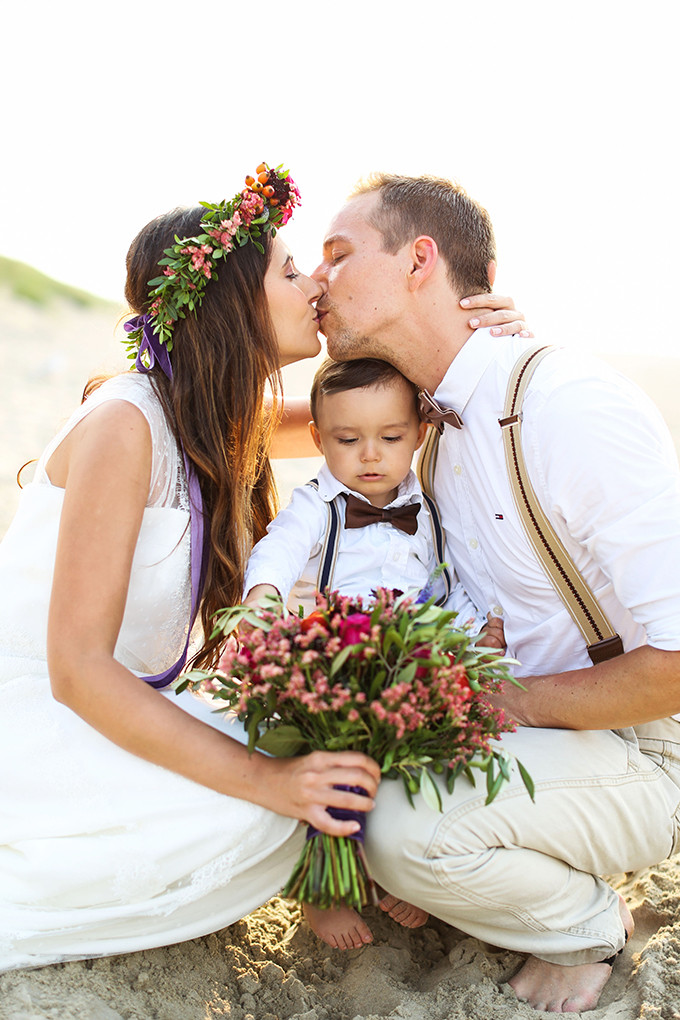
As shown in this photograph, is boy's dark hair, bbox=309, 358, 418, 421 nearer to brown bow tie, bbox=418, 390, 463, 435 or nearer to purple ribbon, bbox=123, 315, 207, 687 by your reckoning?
brown bow tie, bbox=418, 390, 463, 435

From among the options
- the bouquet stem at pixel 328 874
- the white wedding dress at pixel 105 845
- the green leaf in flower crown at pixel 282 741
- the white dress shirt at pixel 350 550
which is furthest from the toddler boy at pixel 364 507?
the bouquet stem at pixel 328 874

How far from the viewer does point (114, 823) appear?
2.72 meters

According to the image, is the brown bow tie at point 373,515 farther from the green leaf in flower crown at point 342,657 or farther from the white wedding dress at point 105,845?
the green leaf in flower crown at point 342,657

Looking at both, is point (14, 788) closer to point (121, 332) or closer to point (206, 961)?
point (206, 961)

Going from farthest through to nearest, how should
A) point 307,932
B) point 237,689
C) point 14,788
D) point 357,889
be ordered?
point 307,932 < point 14,788 < point 237,689 < point 357,889

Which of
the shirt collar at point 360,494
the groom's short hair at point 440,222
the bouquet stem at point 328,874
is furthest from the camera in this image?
the groom's short hair at point 440,222

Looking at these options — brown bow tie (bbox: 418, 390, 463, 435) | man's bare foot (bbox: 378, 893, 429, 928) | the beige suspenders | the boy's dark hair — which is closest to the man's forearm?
the beige suspenders

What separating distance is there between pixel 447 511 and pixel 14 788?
78.7 inches

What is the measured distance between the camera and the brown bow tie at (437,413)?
351cm

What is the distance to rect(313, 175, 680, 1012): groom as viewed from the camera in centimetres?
283

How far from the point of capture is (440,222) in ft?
12.6

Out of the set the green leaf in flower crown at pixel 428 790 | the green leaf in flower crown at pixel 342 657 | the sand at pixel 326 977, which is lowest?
the sand at pixel 326 977

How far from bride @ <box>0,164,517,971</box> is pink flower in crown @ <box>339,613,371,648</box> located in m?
0.36

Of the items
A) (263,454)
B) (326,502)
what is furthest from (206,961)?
(263,454)
